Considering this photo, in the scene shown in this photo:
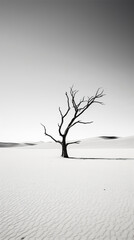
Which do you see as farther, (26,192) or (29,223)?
(26,192)

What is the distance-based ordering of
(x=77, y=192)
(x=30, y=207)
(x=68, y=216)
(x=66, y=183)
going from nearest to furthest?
→ (x=68, y=216)
(x=30, y=207)
(x=77, y=192)
(x=66, y=183)

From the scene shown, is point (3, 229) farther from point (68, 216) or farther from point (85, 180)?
point (85, 180)

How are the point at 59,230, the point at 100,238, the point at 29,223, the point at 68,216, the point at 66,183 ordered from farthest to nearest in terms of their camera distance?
the point at 66,183
the point at 68,216
the point at 29,223
the point at 59,230
the point at 100,238

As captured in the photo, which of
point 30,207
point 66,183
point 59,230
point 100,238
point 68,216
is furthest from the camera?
point 66,183

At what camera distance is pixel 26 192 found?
23.7ft

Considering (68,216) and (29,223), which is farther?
(68,216)

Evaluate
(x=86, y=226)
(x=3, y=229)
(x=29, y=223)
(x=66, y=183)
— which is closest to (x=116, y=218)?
(x=86, y=226)

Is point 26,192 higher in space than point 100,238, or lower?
higher

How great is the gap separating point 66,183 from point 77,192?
1520 millimetres

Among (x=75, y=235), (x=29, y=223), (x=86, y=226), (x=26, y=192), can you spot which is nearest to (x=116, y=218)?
(x=86, y=226)

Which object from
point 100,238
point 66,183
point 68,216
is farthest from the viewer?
point 66,183

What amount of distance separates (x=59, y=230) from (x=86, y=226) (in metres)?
0.57

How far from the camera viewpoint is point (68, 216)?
4965 millimetres

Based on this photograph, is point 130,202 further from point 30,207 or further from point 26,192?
point 26,192
